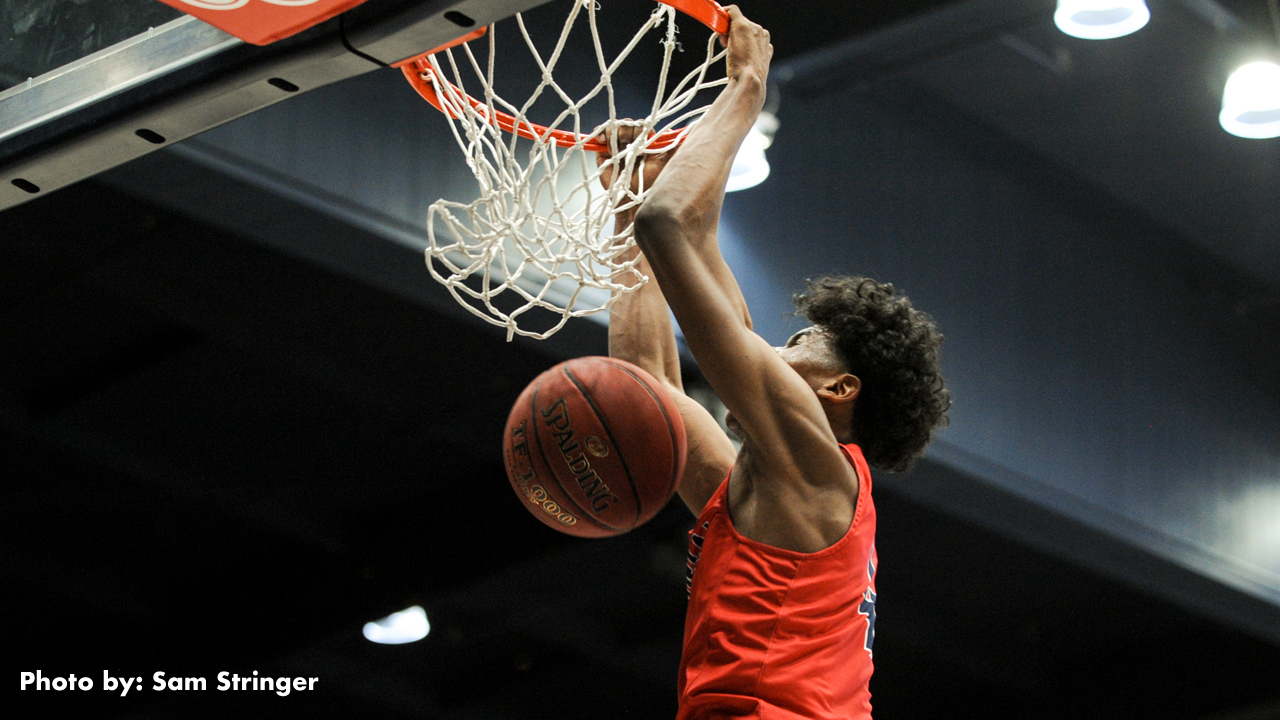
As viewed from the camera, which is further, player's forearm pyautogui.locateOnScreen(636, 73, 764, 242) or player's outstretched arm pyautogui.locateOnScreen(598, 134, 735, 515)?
player's outstretched arm pyautogui.locateOnScreen(598, 134, 735, 515)

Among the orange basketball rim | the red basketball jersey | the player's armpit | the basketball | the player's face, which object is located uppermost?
the orange basketball rim

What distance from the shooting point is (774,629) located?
2502mm

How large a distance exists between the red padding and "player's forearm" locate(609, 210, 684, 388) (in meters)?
1.04

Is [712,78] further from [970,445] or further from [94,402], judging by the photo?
[94,402]

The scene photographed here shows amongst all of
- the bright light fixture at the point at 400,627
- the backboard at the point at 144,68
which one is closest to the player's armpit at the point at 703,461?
the backboard at the point at 144,68

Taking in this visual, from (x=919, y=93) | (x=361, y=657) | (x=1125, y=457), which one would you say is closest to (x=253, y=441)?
(x=361, y=657)

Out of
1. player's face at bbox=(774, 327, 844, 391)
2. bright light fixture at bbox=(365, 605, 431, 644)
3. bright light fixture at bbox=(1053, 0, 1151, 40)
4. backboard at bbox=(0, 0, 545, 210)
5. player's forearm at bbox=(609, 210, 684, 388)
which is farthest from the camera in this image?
bright light fixture at bbox=(365, 605, 431, 644)

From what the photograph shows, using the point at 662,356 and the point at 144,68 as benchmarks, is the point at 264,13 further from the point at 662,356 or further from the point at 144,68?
the point at 662,356

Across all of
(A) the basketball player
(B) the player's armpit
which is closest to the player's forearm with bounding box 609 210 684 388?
(B) the player's armpit

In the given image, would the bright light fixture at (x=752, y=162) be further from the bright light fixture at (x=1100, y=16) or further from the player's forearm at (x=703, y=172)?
the player's forearm at (x=703, y=172)

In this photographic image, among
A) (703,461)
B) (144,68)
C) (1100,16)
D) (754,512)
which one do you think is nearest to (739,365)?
(754,512)

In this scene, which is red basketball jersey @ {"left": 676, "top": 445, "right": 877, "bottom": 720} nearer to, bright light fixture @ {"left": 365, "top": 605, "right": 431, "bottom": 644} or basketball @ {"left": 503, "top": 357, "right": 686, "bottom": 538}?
basketball @ {"left": 503, "top": 357, "right": 686, "bottom": 538}

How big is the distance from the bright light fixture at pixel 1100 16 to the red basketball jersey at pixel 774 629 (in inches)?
103

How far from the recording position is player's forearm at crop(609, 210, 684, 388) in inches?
126
